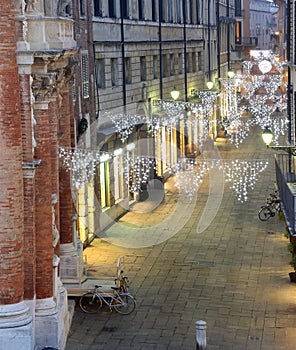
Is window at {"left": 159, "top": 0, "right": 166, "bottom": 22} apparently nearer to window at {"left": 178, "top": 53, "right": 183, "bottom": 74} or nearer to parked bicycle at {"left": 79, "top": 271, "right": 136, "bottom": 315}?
window at {"left": 178, "top": 53, "right": 183, "bottom": 74}

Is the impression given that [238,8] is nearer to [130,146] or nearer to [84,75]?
[130,146]

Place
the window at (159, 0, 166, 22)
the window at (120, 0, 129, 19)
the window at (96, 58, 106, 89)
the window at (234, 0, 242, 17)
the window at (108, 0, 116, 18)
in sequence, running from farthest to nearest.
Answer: the window at (234, 0, 242, 17) → the window at (159, 0, 166, 22) → the window at (120, 0, 129, 19) → the window at (108, 0, 116, 18) → the window at (96, 58, 106, 89)

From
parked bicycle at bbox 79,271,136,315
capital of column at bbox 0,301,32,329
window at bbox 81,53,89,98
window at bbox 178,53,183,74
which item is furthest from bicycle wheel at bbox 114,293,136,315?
window at bbox 178,53,183,74

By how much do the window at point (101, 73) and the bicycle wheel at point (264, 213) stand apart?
25.7 ft

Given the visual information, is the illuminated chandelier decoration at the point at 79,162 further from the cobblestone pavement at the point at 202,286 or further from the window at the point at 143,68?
the window at the point at 143,68

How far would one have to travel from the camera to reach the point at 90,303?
2319 cm

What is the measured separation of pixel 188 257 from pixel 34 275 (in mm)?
10141

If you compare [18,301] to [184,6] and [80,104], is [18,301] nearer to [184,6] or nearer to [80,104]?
[80,104]

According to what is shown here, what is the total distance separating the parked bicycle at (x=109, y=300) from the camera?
75.6 ft

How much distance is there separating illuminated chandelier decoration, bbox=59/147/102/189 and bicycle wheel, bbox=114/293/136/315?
422 centimetres

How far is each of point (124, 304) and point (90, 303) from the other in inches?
35.7

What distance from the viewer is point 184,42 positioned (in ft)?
158

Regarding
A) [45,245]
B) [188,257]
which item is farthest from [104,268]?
[45,245]

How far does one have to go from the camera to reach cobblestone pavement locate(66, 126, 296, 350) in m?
21.1
